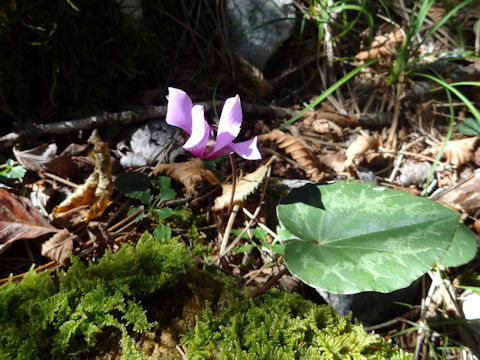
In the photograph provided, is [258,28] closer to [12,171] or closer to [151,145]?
[151,145]

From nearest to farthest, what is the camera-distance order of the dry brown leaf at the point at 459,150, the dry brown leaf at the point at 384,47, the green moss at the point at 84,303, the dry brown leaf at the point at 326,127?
the green moss at the point at 84,303 → the dry brown leaf at the point at 459,150 → the dry brown leaf at the point at 326,127 → the dry brown leaf at the point at 384,47

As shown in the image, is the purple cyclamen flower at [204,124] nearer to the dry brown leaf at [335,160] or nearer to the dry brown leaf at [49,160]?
the dry brown leaf at [49,160]

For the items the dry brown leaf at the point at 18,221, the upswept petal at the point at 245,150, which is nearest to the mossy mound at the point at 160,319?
the dry brown leaf at the point at 18,221

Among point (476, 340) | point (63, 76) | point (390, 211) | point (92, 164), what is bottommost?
point (476, 340)

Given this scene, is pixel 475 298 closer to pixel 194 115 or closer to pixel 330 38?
pixel 194 115

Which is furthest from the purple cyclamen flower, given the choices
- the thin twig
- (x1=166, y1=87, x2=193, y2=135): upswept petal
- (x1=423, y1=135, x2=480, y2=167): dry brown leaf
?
(x1=423, y1=135, x2=480, y2=167): dry brown leaf

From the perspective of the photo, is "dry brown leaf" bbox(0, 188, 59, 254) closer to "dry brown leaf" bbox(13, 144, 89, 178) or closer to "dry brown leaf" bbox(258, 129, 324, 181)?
"dry brown leaf" bbox(13, 144, 89, 178)

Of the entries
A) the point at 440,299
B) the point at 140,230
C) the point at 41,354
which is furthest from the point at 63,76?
the point at 440,299
